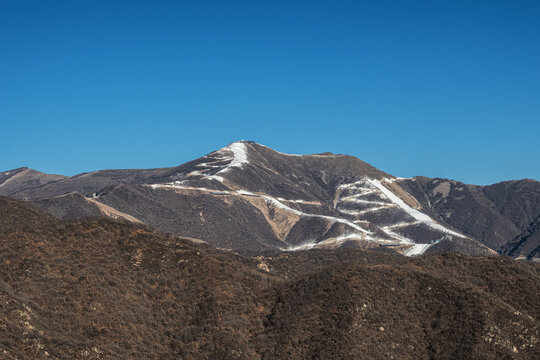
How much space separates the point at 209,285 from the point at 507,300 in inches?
711

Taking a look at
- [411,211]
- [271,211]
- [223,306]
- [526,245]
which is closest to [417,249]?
[526,245]

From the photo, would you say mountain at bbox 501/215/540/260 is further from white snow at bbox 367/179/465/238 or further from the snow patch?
the snow patch

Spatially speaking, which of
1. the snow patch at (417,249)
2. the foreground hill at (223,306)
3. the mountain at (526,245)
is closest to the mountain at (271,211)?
the snow patch at (417,249)

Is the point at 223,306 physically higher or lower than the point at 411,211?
lower

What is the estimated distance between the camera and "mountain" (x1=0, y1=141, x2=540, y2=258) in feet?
391

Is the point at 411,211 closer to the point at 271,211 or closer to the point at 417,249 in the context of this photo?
the point at 271,211

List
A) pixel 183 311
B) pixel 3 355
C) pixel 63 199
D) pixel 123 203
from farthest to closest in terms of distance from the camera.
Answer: pixel 123 203, pixel 63 199, pixel 183 311, pixel 3 355

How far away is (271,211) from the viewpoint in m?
150

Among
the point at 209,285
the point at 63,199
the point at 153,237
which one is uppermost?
the point at 63,199

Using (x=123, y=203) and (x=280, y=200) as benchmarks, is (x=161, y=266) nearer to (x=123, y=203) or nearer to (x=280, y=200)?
(x=123, y=203)

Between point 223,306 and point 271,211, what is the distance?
11223 centimetres

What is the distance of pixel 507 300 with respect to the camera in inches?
1644

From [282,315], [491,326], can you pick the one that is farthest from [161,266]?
[491,326]

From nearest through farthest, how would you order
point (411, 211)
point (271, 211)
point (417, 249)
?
point (417, 249)
point (271, 211)
point (411, 211)
